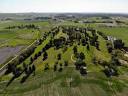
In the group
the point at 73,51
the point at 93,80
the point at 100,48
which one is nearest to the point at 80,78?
the point at 93,80

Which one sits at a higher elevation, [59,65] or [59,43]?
[59,43]

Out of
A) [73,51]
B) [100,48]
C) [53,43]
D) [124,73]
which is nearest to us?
[124,73]

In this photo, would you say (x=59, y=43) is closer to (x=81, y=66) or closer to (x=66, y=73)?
(x=81, y=66)

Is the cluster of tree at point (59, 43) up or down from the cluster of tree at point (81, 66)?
down

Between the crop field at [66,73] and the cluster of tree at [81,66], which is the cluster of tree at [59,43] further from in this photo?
the cluster of tree at [81,66]

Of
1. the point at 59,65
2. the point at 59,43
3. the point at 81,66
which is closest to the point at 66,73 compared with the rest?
the point at 81,66

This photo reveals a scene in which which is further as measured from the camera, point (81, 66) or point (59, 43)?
point (59, 43)

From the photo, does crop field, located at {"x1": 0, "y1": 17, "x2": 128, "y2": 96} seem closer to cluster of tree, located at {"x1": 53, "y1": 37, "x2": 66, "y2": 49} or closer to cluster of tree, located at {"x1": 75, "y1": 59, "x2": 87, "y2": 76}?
cluster of tree, located at {"x1": 75, "y1": 59, "x2": 87, "y2": 76}

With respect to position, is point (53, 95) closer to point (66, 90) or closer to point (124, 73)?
point (66, 90)

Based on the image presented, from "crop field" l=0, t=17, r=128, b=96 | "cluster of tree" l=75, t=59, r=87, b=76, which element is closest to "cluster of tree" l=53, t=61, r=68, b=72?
"crop field" l=0, t=17, r=128, b=96

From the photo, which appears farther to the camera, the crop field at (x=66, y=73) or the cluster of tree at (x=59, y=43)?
the cluster of tree at (x=59, y=43)

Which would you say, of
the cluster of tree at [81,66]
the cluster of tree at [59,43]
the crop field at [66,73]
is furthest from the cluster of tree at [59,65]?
the cluster of tree at [59,43]
